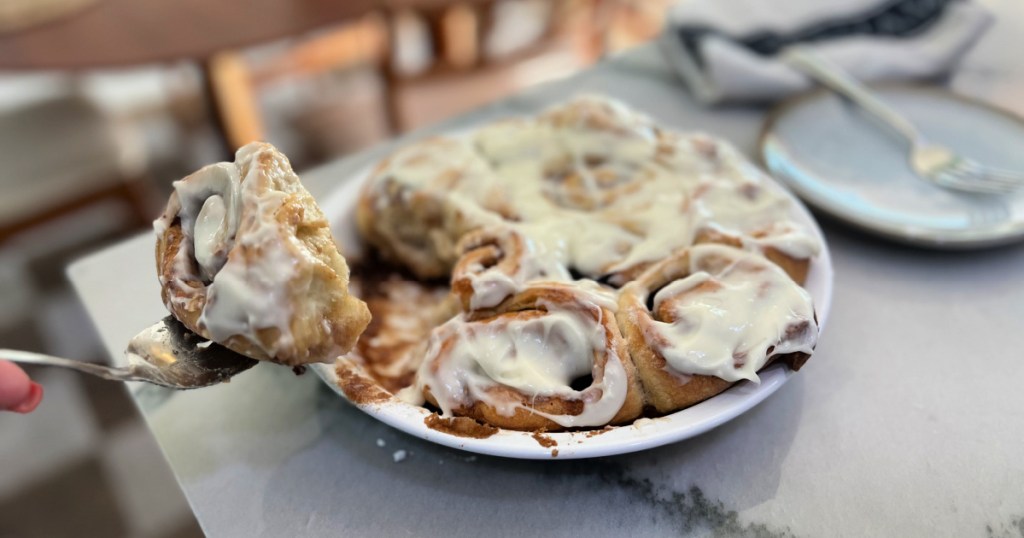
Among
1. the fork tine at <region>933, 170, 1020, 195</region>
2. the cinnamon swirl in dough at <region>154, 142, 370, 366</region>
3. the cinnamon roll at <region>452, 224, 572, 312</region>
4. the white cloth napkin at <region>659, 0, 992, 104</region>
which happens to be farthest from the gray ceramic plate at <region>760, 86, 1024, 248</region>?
the cinnamon swirl in dough at <region>154, 142, 370, 366</region>

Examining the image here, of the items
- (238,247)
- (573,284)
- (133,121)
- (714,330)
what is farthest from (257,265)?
(133,121)

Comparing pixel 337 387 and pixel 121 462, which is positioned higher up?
pixel 337 387

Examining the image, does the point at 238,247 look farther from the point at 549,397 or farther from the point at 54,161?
the point at 54,161

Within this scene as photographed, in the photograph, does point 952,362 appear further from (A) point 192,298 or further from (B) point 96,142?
(B) point 96,142

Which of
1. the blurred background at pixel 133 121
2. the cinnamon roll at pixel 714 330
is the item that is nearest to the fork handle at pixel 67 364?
the cinnamon roll at pixel 714 330

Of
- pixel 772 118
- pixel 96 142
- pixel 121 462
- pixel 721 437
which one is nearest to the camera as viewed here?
pixel 721 437

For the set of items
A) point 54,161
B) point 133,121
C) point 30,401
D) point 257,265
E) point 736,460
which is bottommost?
point 133,121

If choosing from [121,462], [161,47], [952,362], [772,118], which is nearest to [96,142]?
[161,47]

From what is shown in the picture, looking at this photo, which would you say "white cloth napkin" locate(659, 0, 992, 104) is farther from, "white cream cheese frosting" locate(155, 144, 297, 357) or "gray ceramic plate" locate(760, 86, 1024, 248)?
"white cream cheese frosting" locate(155, 144, 297, 357)
